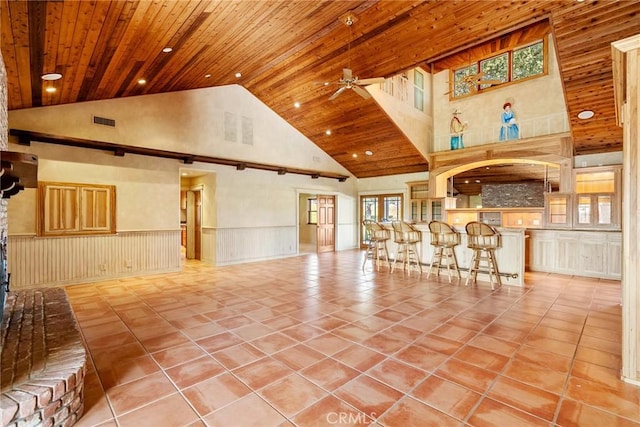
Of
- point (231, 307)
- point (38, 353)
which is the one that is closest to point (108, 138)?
point (231, 307)

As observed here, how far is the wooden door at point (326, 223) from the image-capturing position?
1052 centimetres

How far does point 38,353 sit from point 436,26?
6.26 metres

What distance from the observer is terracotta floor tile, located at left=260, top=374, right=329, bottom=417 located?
210 cm

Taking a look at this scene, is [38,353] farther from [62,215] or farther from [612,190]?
[612,190]

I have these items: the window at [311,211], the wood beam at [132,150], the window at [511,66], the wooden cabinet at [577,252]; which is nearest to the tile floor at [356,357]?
the wooden cabinet at [577,252]

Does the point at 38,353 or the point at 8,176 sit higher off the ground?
the point at 8,176

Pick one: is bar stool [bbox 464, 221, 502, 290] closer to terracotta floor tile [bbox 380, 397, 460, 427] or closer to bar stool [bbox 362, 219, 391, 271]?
bar stool [bbox 362, 219, 391, 271]

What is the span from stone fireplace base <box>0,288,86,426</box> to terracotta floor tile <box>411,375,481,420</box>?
225 centimetres

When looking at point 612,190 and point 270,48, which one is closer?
point 270,48

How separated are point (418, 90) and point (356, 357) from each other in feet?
27.6

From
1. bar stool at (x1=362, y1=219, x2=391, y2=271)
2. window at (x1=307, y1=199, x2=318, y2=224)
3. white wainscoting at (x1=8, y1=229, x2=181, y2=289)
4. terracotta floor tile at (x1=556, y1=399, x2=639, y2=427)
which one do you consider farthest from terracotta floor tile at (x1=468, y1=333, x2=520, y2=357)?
window at (x1=307, y1=199, x2=318, y2=224)

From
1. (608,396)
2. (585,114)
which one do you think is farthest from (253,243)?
(585,114)

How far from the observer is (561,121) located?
710 cm

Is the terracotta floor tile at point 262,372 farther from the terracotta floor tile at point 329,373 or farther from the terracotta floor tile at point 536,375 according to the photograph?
the terracotta floor tile at point 536,375
